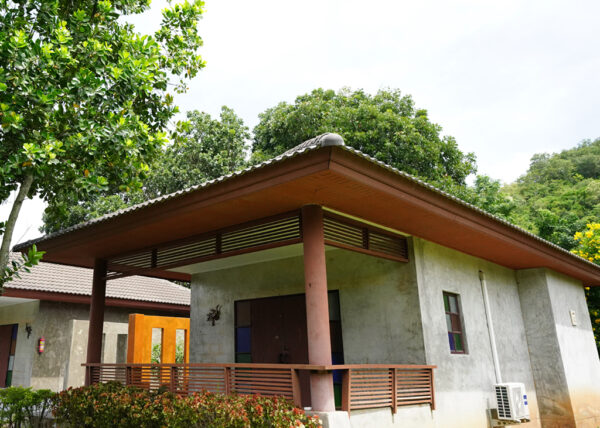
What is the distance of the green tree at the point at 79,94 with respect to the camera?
5840mm

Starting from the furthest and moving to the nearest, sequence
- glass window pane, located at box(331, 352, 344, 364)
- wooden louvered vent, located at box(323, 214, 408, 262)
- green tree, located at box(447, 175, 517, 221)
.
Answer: green tree, located at box(447, 175, 517, 221), glass window pane, located at box(331, 352, 344, 364), wooden louvered vent, located at box(323, 214, 408, 262)

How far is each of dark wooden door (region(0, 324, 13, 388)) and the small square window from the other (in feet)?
37.4

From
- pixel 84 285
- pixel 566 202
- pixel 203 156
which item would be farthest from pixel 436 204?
pixel 566 202

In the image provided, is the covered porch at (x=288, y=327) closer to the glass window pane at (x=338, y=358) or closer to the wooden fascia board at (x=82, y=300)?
the glass window pane at (x=338, y=358)

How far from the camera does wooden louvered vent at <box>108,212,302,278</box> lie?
21.7 feet

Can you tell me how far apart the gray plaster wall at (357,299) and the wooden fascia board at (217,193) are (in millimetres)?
3203

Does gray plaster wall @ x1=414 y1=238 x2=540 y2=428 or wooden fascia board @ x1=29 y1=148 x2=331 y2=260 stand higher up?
wooden fascia board @ x1=29 y1=148 x2=331 y2=260

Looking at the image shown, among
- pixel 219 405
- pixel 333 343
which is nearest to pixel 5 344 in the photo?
pixel 333 343

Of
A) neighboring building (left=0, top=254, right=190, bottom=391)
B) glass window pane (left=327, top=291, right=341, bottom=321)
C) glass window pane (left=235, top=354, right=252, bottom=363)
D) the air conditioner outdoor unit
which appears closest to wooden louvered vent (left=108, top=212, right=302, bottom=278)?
glass window pane (left=327, top=291, right=341, bottom=321)

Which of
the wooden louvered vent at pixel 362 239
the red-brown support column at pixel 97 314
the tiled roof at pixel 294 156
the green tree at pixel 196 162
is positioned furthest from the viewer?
the green tree at pixel 196 162

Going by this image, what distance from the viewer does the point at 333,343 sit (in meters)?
8.55

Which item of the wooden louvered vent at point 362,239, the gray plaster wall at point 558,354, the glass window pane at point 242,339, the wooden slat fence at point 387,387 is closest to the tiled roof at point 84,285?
the glass window pane at point 242,339

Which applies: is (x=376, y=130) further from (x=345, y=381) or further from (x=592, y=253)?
(x=345, y=381)

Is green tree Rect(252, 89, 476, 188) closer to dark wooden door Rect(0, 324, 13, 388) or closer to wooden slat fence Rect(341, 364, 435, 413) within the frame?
dark wooden door Rect(0, 324, 13, 388)
